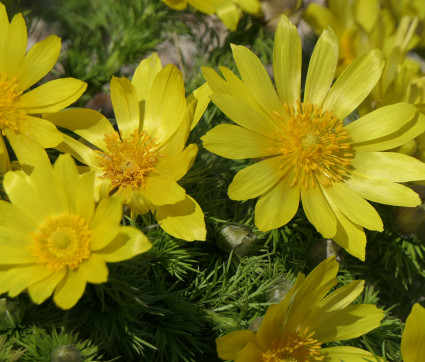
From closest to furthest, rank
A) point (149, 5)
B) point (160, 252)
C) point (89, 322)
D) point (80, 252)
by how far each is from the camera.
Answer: point (80, 252), point (89, 322), point (160, 252), point (149, 5)

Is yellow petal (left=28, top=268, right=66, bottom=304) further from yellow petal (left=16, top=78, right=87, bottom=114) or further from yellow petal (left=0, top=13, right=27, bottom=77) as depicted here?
yellow petal (left=0, top=13, right=27, bottom=77)

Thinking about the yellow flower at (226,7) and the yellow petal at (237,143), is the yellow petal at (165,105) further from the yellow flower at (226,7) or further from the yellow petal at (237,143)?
the yellow flower at (226,7)

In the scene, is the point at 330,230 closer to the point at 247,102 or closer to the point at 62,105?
the point at 247,102

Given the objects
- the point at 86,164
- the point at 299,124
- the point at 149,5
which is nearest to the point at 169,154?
the point at 86,164

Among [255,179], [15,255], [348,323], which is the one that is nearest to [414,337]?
[348,323]

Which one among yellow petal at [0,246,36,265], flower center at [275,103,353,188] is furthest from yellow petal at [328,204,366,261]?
yellow petal at [0,246,36,265]

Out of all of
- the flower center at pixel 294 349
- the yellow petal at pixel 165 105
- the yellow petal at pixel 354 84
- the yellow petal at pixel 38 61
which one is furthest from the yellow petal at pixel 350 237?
the yellow petal at pixel 38 61
